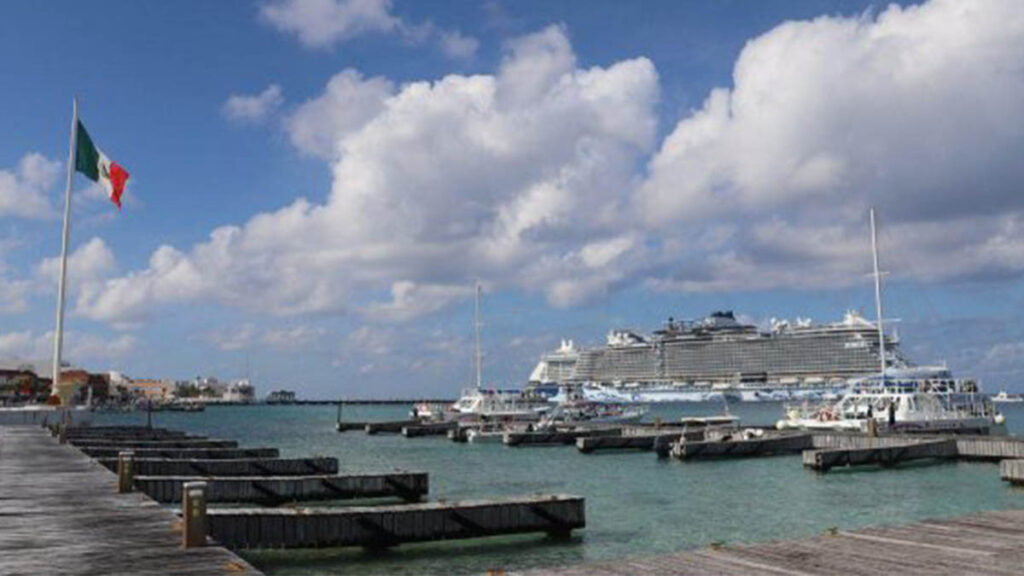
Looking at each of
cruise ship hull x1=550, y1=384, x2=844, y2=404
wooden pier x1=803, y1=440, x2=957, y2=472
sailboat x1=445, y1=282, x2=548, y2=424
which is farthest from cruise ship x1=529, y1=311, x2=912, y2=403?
wooden pier x1=803, y1=440, x2=957, y2=472

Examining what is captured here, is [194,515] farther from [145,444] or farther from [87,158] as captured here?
[87,158]

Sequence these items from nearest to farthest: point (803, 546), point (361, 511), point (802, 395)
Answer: point (803, 546) → point (361, 511) → point (802, 395)

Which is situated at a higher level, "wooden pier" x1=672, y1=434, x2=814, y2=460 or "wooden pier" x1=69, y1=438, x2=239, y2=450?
"wooden pier" x1=69, y1=438, x2=239, y2=450

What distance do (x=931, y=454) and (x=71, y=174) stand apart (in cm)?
5672

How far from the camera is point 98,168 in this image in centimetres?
5388

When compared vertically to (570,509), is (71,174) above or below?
above

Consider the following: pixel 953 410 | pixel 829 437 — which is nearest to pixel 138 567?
pixel 829 437

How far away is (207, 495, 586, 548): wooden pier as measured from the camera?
19109mm

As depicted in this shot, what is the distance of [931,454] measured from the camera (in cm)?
4609

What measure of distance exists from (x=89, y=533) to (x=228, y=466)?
1960 centimetres

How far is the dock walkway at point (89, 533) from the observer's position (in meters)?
12.0

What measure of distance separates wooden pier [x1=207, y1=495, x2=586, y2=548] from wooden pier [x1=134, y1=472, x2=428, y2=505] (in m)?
6.08

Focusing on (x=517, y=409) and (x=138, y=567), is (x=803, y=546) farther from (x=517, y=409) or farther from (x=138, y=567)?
(x=517, y=409)

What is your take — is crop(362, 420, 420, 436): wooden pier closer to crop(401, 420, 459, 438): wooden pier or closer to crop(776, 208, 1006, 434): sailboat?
crop(401, 420, 459, 438): wooden pier
